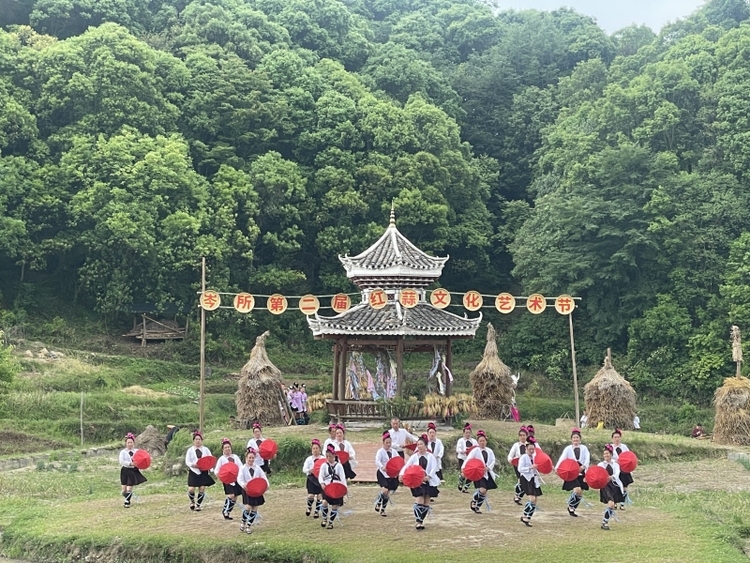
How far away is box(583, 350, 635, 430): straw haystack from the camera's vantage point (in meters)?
26.6

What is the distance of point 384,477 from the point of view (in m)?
14.9

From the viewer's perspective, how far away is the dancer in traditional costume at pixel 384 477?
A: 587 inches

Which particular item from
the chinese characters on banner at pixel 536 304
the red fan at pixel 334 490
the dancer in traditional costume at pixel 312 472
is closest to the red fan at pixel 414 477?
the red fan at pixel 334 490

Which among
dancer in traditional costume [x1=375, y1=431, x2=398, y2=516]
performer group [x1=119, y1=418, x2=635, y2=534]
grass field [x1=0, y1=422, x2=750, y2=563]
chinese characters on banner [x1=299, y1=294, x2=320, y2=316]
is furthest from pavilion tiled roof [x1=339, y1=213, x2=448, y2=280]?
dancer in traditional costume [x1=375, y1=431, x2=398, y2=516]

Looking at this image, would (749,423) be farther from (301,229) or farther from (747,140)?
(301,229)

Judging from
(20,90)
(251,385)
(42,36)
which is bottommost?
(251,385)

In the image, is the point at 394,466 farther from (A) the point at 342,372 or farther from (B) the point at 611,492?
(A) the point at 342,372

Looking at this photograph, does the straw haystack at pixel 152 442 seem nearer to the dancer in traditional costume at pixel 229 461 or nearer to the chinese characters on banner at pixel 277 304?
the chinese characters on banner at pixel 277 304

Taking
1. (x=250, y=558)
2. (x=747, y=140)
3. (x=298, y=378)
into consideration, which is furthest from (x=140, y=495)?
(x=747, y=140)

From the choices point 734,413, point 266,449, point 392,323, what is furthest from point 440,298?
point 266,449

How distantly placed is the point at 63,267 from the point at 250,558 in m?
31.3

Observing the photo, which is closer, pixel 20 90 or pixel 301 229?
pixel 20 90

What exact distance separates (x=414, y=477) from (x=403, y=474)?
0.68 feet

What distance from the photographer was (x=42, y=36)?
139ft
